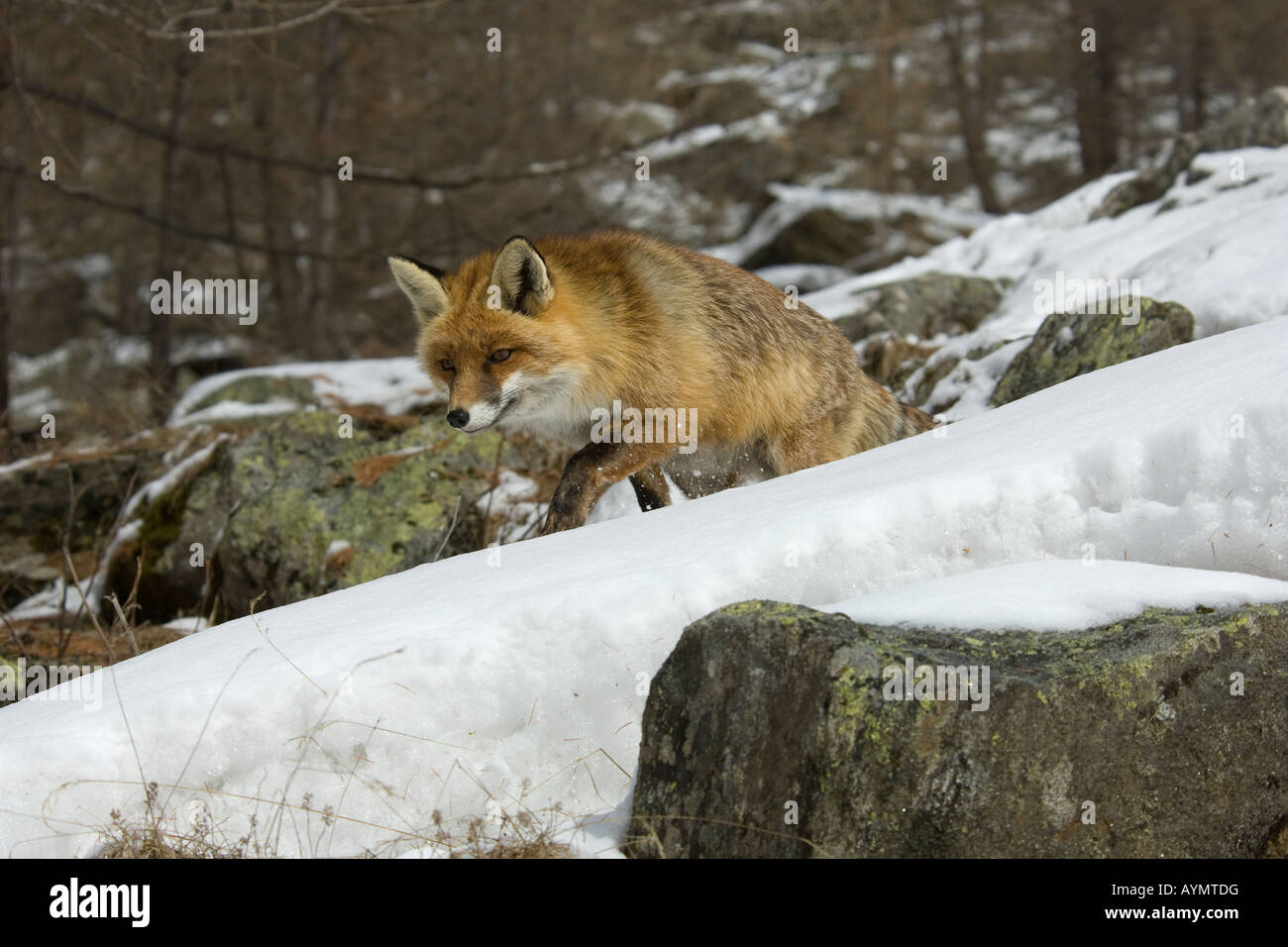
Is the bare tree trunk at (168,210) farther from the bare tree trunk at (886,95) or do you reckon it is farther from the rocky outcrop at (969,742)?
the bare tree trunk at (886,95)

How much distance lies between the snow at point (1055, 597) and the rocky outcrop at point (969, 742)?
0.08m

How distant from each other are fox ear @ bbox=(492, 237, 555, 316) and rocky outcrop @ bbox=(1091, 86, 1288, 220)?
1034 centimetres

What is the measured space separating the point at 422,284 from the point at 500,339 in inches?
26.3

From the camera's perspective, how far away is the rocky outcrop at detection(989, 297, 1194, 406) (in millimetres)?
7543

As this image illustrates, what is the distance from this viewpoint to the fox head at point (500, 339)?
5.77 meters

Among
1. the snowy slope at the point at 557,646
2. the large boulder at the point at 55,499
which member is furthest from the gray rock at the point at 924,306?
the snowy slope at the point at 557,646

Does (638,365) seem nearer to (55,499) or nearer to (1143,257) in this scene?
(55,499)

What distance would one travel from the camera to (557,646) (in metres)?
3.81

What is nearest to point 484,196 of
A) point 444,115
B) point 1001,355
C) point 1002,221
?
point 444,115

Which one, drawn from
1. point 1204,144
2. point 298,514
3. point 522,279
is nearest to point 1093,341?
point 522,279

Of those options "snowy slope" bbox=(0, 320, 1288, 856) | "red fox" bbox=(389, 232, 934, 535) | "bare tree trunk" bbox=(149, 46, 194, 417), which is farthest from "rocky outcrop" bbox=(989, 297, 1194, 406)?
"bare tree trunk" bbox=(149, 46, 194, 417)

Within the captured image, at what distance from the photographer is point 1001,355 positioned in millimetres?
9219

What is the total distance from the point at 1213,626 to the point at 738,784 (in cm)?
148
